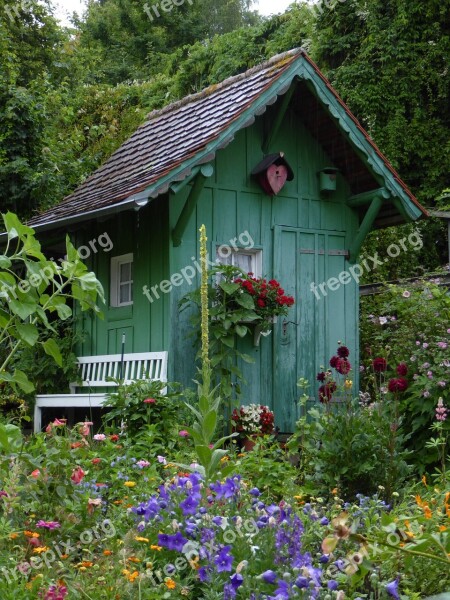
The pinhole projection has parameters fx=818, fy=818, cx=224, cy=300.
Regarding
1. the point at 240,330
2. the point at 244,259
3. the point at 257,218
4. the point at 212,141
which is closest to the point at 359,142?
the point at 257,218

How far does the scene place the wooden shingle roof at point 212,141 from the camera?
836 cm

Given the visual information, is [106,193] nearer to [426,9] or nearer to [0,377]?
[0,377]

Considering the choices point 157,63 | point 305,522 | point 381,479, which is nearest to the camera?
point 305,522

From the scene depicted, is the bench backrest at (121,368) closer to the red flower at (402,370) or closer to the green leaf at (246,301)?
the green leaf at (246,301)

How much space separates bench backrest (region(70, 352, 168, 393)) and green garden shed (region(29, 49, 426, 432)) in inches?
5.5

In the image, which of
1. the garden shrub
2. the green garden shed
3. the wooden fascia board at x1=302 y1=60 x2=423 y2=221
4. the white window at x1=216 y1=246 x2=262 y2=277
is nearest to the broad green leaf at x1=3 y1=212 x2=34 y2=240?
the garden shrub

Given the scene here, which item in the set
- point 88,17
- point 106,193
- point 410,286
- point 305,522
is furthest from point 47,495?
point 88,17

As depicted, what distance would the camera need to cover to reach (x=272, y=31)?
21.4m

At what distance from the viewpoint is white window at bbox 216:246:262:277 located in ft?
30.8

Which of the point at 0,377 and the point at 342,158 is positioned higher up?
the point at 342,158

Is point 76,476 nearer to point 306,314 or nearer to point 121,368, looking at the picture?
point 121,368

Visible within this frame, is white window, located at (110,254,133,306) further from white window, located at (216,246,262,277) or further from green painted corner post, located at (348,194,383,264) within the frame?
green painted corner post, located at (348,194,383,264)

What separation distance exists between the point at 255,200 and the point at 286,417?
257 cm
